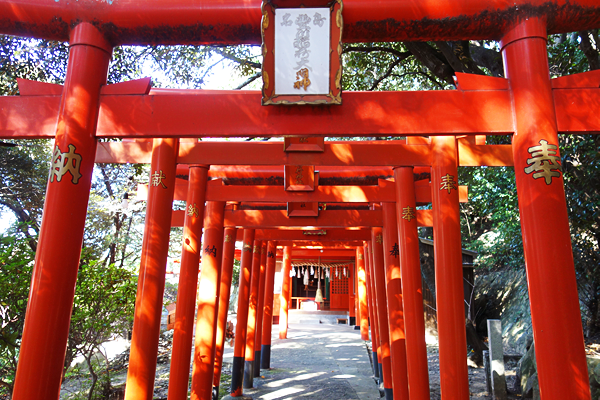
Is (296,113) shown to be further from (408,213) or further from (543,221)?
(408,213)

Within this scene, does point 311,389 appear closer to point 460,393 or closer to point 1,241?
point 460,393

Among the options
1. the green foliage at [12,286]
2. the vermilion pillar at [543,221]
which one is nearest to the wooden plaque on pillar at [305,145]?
the vermilion pillar at [543,221]

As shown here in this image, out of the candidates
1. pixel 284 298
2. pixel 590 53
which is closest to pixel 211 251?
pixel 590 53

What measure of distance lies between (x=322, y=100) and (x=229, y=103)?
0.79 meters

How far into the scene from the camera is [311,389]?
10.1m

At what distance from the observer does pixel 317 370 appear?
1224cm

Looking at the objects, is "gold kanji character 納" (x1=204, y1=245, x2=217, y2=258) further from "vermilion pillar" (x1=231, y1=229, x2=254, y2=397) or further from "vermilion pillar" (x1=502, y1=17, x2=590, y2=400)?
"vermilion pillar" (x1=502, y1=17, x2=590, y2=400)

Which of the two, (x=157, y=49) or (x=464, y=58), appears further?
(x=157, y=49)

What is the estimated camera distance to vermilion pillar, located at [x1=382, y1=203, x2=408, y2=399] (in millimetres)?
7242

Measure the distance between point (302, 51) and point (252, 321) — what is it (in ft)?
32.5

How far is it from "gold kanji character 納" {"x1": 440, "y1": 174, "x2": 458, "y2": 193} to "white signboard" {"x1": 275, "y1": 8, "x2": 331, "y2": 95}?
2.91m

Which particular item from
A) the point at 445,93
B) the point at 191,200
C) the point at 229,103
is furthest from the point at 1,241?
the point at 445,93

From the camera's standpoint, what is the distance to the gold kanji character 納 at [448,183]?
5789 mm

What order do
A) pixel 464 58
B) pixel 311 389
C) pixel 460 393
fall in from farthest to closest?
pixel 311 389 → pixel 464 58 → pixel 460 393
